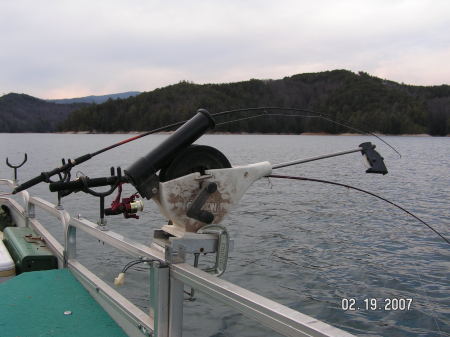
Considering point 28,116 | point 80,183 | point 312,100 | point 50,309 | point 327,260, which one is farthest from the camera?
point 28,116

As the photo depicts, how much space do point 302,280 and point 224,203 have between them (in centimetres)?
554

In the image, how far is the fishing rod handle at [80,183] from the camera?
96.2 inches

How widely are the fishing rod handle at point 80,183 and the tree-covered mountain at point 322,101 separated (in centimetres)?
7491

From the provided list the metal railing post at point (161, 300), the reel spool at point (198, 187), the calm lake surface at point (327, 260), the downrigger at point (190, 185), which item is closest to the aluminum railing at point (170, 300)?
the metal railing post at point (161, 300)

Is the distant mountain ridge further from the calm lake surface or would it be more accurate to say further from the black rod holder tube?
the black rod holder tube

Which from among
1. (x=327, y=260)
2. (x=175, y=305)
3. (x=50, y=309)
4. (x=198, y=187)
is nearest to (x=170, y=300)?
(x=175, y=305)

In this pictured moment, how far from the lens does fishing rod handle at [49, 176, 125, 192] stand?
2.44 metres

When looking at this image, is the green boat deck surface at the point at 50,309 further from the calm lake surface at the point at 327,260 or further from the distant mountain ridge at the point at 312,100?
the distant mountain ridge at the point at 312,100

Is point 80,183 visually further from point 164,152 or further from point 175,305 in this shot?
point 175,305

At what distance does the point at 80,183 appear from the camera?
251cm

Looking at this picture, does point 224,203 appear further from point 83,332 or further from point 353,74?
point 353,74

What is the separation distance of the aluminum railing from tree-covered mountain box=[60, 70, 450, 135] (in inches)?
2930

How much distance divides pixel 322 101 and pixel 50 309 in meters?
78.4

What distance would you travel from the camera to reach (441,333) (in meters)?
5.76
